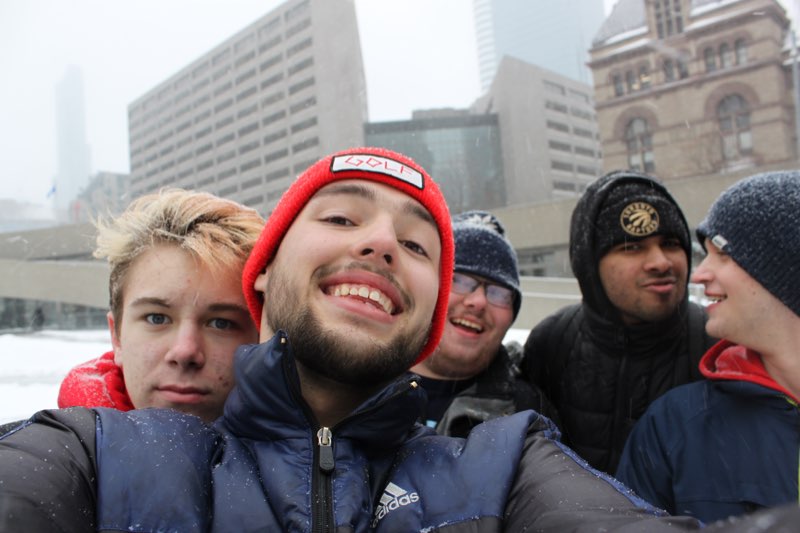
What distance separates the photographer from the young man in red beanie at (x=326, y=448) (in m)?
1.30

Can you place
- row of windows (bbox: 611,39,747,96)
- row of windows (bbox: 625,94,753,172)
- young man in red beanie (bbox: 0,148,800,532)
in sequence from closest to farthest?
young man in red beanie (bbox: 0,148,800,532) < row of windows (bbox: 625,94,753,172) < row of windows (bbox: 611,39,747,96)

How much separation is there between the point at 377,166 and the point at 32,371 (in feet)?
21.2

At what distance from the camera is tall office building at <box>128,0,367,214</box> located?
78.1 m

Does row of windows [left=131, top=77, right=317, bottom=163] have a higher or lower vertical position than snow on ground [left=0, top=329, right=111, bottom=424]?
higher

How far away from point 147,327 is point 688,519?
1870 millimetres

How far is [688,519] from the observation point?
1.28 meters

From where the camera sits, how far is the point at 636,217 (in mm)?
3074

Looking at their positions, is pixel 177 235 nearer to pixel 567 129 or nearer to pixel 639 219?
pixel 639 219

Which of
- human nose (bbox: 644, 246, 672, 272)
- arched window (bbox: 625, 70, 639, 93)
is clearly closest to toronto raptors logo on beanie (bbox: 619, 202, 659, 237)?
human nose (bbox: 644, 246, 672, 272)

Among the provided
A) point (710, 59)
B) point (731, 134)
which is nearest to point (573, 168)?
point (710, 59)

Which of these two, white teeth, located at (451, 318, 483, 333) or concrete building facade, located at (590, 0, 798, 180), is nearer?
white teeth, located at (451, 318, 483, 333)

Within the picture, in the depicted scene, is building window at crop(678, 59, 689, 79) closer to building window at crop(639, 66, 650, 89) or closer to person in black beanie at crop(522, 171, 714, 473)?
building window at crop(639, 66, 650, 89)

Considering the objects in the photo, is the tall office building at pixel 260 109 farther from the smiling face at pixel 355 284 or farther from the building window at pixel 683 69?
the smiling face at pixel 355 284

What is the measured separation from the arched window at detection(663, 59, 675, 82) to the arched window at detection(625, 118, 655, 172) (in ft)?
13.1
